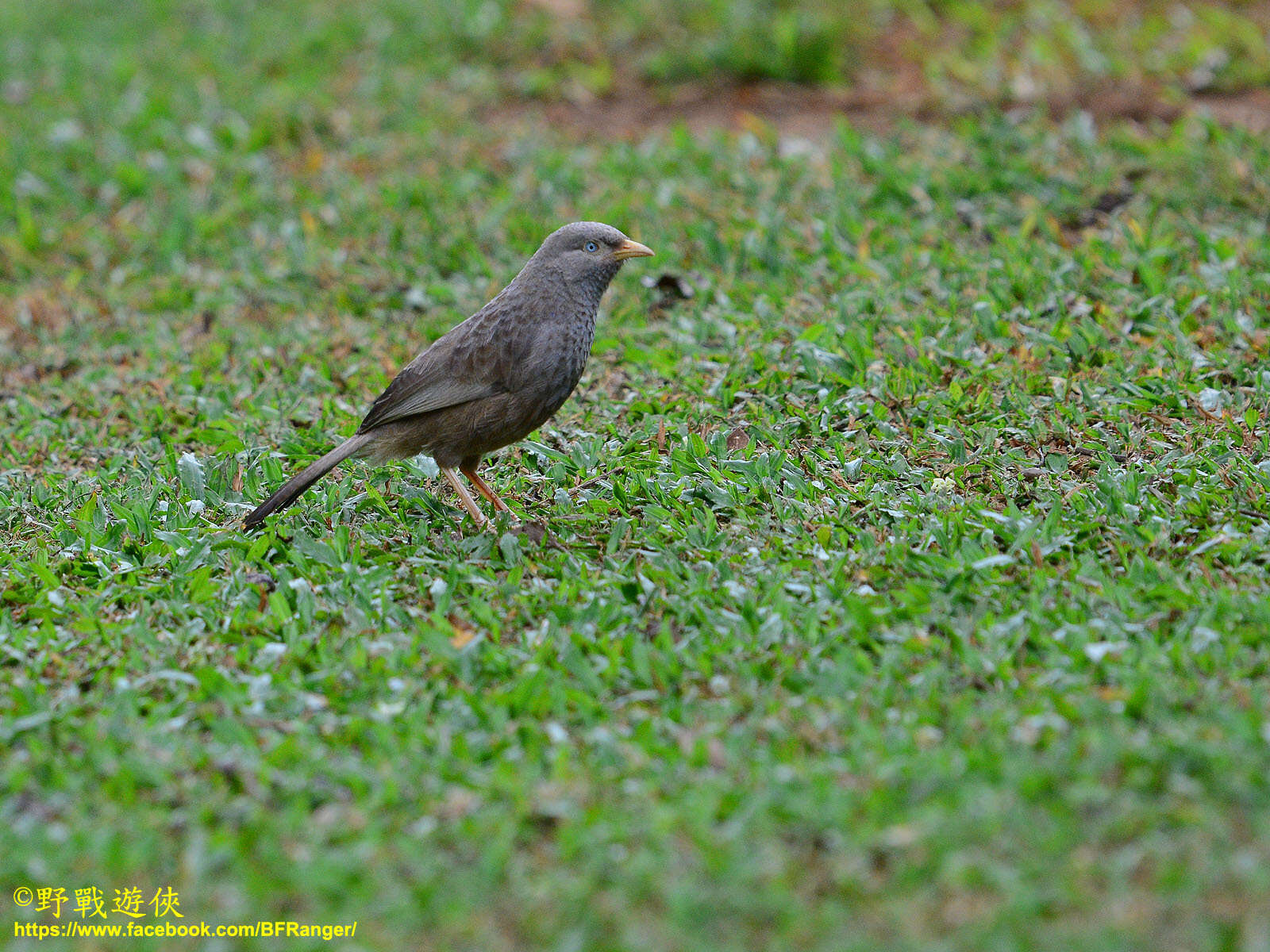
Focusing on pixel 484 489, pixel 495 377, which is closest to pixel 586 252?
pixel 495 377

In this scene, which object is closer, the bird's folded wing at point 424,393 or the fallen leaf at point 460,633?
the fallen leaf at point 460,633

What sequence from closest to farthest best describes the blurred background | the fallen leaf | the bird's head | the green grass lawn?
the green grass lawn < the fallen leaf < the bird's head < the blurred background

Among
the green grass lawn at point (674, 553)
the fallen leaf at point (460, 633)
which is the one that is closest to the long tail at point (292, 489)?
the green grass lawn at point (674, 553)

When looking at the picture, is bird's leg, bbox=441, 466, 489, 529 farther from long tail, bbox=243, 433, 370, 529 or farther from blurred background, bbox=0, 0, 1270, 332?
blurred background, bbox=0, 0, 1270, 332

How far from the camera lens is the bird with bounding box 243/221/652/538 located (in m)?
5.31

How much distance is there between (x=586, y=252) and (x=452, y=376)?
33.0 inches

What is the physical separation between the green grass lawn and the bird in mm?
272

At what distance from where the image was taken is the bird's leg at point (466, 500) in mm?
5441

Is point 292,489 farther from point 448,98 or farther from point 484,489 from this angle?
point 448,98

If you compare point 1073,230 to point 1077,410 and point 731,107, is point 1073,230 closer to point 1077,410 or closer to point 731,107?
point 1077,410

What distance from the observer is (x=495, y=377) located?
536cm

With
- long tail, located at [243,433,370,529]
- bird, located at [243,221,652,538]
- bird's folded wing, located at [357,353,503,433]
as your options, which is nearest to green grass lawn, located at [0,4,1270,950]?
long tail, located at [243,433,370,529]

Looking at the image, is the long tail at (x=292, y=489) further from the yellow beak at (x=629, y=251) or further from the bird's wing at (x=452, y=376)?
the yellow beak at (x=629, y=251)

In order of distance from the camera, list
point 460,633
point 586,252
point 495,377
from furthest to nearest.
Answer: point 586,252
point 495,377
point 460,633
